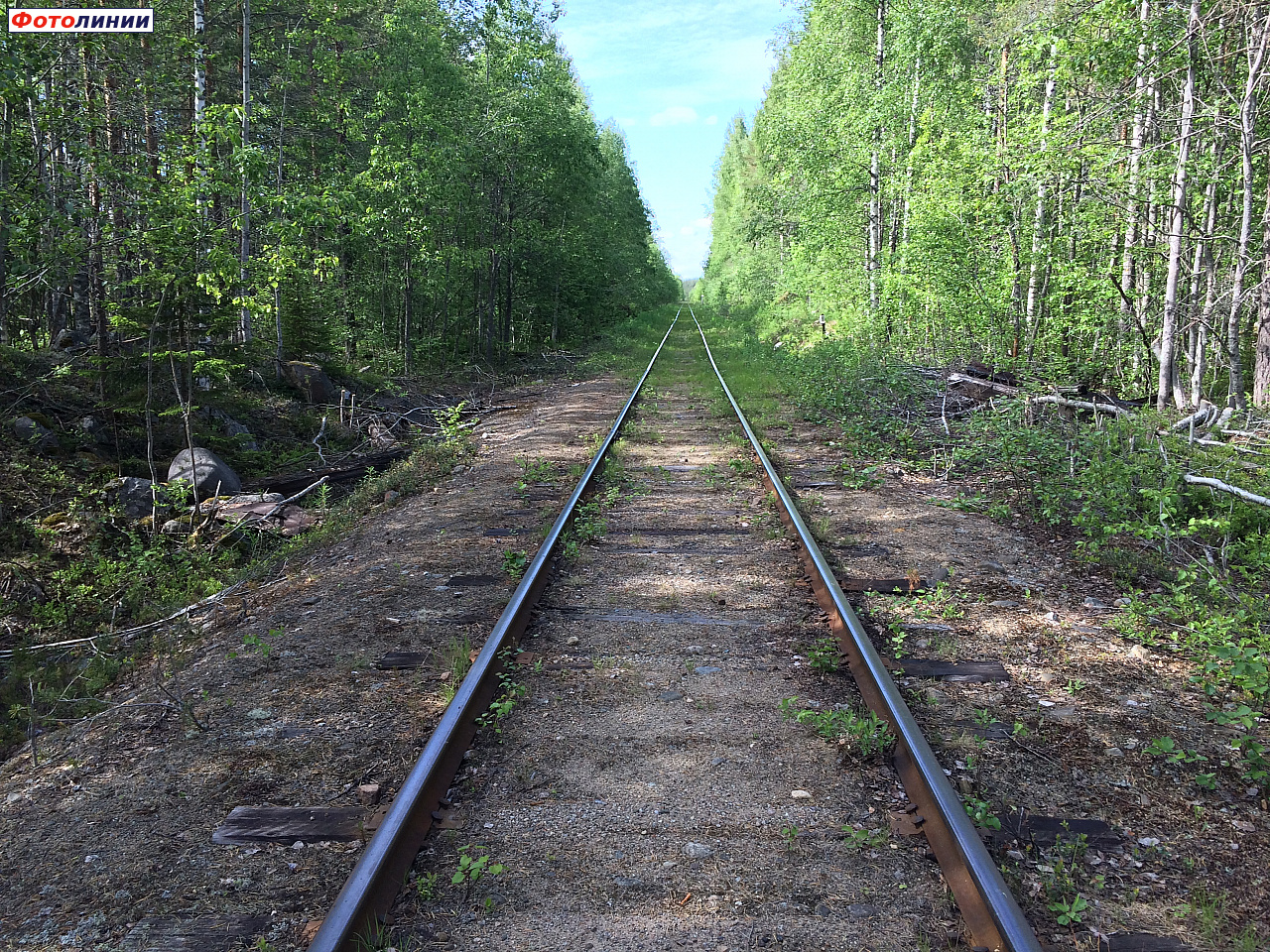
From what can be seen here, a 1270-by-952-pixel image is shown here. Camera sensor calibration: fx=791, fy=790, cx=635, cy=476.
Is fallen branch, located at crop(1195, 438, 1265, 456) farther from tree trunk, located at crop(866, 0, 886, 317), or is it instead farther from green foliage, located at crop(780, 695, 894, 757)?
tree trunk, located at crop(866, 0, 886, 317)

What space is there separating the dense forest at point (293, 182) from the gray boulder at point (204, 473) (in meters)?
1.13

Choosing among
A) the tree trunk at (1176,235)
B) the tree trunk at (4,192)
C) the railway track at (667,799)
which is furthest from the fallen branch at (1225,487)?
the tree trunk at (4,192)

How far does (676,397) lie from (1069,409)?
6924 mm

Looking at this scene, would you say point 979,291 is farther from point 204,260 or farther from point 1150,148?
point 204,260

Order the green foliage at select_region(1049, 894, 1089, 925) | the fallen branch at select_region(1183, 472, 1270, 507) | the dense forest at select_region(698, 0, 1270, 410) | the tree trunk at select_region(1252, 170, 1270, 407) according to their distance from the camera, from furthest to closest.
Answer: the dense forest at select_region(698, 0, 1270, 410) < the tree trunk at select_region(1252, 170, 1270, 407) < the fallen branch at select_region(1183, 472, 1270, 507) < the green foliage at select_region(1049, 894, 1089, 925)

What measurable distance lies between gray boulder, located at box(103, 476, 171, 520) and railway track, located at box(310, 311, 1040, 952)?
17.5 feet

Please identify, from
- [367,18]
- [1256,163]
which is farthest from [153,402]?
[367,18]

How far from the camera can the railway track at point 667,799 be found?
2367 mm

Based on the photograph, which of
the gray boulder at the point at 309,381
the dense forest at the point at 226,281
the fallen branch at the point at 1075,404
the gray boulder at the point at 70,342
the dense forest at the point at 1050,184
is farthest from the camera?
the gray boulder at the point at 309,381

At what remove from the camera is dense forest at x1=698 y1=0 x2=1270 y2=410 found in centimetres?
869

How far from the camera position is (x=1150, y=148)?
28.5 feet

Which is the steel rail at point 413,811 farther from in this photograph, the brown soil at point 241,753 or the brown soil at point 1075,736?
the brown soil at point 1075,736

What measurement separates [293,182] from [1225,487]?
12287mm

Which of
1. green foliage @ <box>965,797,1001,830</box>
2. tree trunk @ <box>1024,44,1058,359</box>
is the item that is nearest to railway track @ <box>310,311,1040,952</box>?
green foliage @ <box>965,797,1001,830</box>
